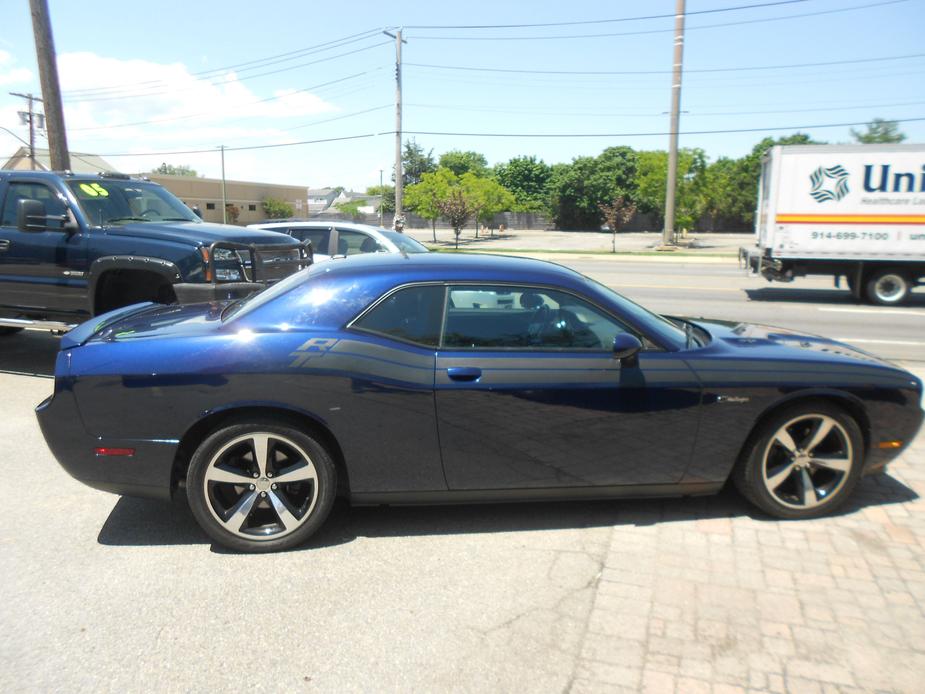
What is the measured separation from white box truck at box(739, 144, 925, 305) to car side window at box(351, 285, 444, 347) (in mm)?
13761

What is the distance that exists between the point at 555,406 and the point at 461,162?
9698 cm

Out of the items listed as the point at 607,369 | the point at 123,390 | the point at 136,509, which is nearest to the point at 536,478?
the point at 607,369

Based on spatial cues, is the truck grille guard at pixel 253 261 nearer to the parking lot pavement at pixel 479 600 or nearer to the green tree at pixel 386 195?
the parking lot pavement at pixel 479 600

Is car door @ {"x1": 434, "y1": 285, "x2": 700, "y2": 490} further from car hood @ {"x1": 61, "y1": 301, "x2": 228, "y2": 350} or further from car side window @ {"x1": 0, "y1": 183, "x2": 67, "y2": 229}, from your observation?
car side window @ {"x1": 0, "y1": 183, "x2": 67, "y2": 229}

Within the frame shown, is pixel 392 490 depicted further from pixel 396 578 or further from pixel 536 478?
pixel 536 478

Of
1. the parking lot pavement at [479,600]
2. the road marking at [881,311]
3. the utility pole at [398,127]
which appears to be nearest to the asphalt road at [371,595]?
the parking lot pavement at [479,600]

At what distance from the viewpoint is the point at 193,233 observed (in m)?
7.16

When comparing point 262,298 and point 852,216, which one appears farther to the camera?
point 852,216

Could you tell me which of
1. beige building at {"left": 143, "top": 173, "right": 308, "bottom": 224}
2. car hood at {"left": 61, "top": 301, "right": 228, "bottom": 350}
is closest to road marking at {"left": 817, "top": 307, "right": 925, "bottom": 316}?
car hood at {"left": 61, "top": 301, "right": 228, "bottom": 350}

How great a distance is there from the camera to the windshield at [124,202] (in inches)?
297

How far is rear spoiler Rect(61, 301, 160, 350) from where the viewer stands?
3897mm

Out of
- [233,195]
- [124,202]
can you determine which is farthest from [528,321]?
[233,195]

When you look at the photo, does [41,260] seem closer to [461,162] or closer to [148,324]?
[148,324]

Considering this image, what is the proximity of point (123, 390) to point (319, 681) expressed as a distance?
71.9 inches
